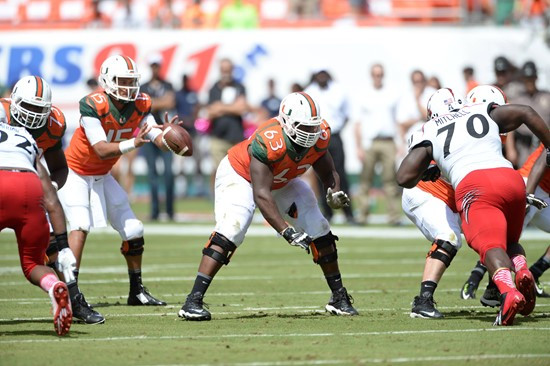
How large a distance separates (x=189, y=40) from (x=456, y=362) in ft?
52.9

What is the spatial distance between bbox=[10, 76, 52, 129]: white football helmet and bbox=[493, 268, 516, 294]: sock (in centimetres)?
334

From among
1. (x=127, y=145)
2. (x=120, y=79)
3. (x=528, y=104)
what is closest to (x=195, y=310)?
(x=127, y=145)

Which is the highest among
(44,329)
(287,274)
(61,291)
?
(61,291)

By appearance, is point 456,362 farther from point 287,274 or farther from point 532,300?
point 287,274

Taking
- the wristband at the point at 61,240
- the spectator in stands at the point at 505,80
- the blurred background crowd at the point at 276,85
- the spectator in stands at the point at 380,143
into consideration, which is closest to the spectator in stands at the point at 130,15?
the blurred background crowd at the point at 276,85

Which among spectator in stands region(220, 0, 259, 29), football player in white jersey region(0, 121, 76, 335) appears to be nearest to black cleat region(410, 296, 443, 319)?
football player in white jersey region(0, 121, 76, 335)

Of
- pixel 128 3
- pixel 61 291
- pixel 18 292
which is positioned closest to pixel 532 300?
pixel 61 291

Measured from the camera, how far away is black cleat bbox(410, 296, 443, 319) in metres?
7.93

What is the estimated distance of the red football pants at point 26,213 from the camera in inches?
274

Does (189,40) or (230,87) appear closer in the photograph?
(230,87)

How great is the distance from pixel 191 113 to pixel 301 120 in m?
11.2

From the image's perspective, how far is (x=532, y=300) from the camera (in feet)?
24.0

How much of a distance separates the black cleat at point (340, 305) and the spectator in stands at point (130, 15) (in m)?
14.7

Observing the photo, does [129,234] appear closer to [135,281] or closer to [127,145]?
[135,281]
